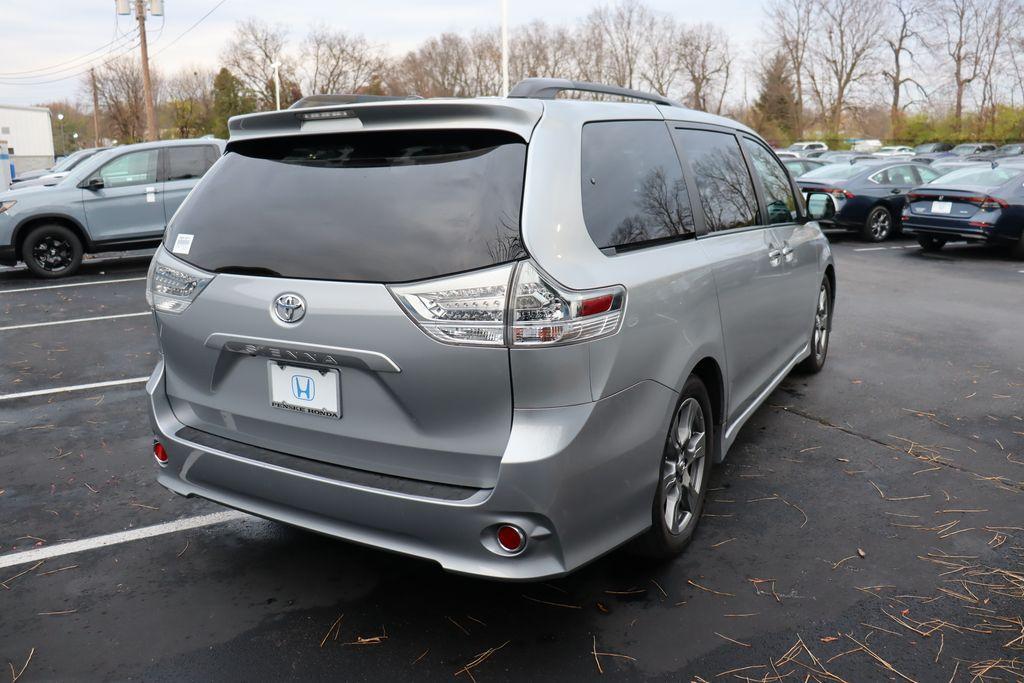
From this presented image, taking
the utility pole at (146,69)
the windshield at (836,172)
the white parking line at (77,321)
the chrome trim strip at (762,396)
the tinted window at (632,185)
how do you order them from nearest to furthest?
the tinted window at (632,185) < the chrome trim strip at (762,396) < the white parking line at (77,321) < the windshield at (836,172) < the utility pole at (146,69)

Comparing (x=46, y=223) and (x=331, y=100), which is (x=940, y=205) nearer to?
(x=331, y=100)

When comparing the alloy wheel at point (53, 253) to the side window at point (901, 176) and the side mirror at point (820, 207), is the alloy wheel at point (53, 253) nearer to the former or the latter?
the side mirror at point (820, 207)

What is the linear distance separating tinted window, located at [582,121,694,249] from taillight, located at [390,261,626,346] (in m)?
0.39

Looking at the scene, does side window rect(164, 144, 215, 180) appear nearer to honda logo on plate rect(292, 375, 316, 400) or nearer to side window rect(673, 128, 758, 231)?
side window rect(673, 128, 758, 231)

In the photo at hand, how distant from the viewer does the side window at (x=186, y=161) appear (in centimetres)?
1264

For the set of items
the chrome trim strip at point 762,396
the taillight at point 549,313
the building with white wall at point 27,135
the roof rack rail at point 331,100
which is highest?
the building with white wall at point 27,135

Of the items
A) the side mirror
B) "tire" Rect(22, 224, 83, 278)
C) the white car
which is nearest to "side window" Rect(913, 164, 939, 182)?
the side mirror

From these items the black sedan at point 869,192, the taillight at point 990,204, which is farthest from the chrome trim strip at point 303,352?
the black sedan at point 869,192

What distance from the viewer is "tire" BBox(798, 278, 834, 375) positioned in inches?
245

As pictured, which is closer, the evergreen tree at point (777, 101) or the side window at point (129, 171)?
the side window at point (129, 171)

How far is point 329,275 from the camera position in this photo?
2.73 m

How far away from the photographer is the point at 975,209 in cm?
1365

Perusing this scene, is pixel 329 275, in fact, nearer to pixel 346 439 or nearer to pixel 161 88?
pixel 346 439

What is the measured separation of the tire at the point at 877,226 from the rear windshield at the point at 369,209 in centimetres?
1487
